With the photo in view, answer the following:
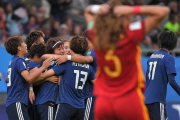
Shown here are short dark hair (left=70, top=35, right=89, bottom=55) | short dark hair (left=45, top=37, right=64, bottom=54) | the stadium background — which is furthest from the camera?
the stadium background

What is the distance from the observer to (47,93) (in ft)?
18.0

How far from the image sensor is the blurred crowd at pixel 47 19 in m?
11.9

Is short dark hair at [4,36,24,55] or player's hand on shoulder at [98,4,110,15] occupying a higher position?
player's hand on shoulder at [98,4,110,15]

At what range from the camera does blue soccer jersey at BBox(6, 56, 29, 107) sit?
17.2ft

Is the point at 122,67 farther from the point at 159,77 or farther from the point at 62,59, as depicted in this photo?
the point at 159,77

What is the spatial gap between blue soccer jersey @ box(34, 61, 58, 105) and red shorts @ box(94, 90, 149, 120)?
6.51ft

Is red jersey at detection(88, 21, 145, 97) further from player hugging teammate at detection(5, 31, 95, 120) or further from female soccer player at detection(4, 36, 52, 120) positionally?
female soccer player at detection(4, 36, 52, 120)

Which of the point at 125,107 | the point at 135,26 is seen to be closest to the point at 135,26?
the point at 135,26

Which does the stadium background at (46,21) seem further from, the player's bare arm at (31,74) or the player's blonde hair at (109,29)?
the player's blonde hair at (109,29)

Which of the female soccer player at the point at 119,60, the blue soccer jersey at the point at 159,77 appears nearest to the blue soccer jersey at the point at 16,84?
the female soccer player at the point at 119,60

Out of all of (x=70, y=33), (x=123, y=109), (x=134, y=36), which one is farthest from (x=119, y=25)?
(x=70, y=33)

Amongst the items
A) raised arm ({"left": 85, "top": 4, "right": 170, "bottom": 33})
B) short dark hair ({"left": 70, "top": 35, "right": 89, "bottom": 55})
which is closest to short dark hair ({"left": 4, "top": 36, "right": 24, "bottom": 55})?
short dark hair ({"left": 70, "top": 35, "right": 89, "bottom": 55})

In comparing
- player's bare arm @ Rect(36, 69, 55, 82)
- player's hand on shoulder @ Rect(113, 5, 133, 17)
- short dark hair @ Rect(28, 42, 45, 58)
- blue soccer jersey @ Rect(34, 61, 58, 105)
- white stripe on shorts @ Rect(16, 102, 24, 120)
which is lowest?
white stripe on shorts @ Rect(16, 102, 24, 120)

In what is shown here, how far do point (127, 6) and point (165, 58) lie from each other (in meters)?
2.18
